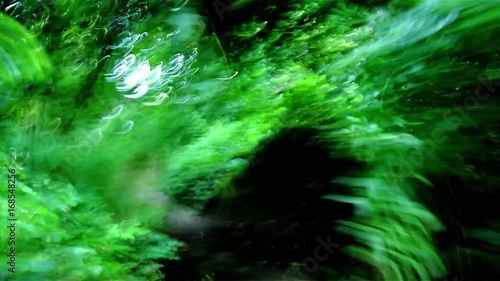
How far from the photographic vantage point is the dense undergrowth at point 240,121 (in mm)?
834

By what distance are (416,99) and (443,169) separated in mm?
142

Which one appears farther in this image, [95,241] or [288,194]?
[288,194]

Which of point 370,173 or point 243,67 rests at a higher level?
point 243,67

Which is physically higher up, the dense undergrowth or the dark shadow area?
the dense undergrowth

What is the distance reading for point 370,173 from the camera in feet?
2.91

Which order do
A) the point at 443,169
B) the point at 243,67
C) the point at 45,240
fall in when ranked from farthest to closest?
1. the point at 243,67
2. the point at 443,169
3. the point at 45,240

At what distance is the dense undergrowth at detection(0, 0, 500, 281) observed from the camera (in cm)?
83

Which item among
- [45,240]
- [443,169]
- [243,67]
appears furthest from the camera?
[243,67]

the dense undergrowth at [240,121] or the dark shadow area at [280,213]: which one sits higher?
the dense undergrowth at [240,121]

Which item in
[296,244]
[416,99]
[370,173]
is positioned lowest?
[296,244]

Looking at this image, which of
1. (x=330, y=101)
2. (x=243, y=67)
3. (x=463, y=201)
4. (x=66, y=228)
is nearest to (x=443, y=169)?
(x=463, y=201)

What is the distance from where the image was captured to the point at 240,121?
0.92 metres

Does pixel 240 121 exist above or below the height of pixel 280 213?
above

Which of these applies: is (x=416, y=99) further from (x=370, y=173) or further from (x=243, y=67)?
(x=243, y=67)
